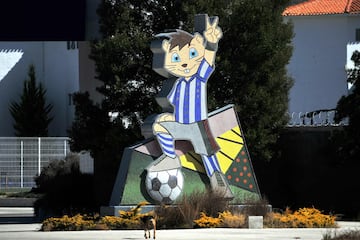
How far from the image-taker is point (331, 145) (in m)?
35.6

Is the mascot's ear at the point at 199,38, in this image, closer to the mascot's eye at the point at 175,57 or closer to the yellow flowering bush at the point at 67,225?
the mascot's eye at the point at 175,57

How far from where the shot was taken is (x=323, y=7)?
66938 mm

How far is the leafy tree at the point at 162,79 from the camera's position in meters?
33.8

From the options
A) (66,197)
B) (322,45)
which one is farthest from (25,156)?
(66,197)

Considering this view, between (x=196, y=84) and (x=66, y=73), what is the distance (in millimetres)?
42323

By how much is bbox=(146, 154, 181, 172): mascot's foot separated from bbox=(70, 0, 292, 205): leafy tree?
4.38m

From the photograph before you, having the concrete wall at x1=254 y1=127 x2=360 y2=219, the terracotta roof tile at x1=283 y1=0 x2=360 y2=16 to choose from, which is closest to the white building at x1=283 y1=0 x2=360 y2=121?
the terracotta roof tile at x1=283 y1=0 x2=360 y2=16

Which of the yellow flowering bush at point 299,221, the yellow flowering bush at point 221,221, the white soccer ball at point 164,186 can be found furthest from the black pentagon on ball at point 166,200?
the yellow flowering bush at point 299,221

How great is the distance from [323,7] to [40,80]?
20.2 meters

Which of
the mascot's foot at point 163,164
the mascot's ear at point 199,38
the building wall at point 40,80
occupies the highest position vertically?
the building wall at point 40,80

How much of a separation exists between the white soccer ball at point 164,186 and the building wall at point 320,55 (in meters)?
36.9

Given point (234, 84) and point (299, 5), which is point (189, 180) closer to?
point (234, 84)

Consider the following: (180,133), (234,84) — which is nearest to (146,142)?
(180,133)

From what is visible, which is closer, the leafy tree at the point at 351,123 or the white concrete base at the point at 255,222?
the white concrete base at the point at 255,222
